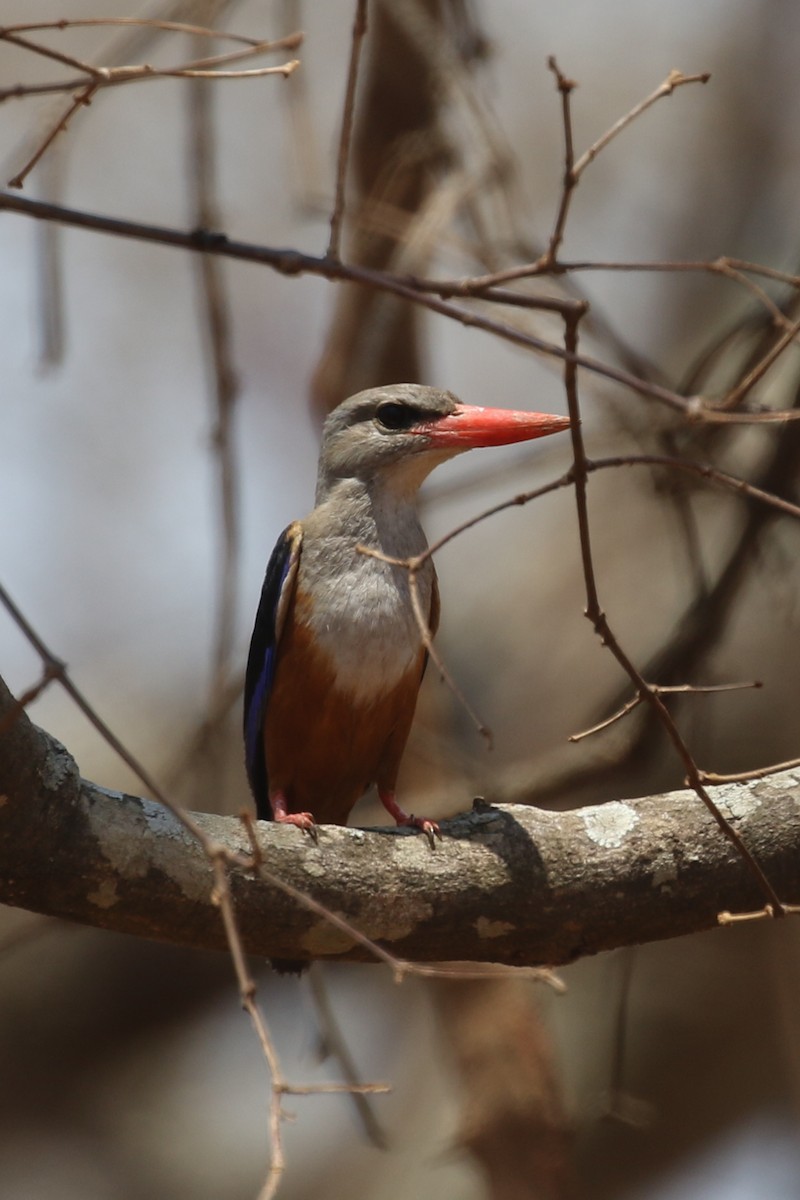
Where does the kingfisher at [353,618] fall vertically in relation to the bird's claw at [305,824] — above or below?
above

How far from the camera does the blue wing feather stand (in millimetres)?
3961

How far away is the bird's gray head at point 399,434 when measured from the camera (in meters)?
4.02

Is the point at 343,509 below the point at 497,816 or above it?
above

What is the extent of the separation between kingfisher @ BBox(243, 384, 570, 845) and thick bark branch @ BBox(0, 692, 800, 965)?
2.34ft

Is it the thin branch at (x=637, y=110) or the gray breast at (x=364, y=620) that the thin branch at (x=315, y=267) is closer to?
the thin branch at (x=637, y=110)

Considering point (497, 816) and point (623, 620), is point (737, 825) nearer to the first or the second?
point (497, 816)

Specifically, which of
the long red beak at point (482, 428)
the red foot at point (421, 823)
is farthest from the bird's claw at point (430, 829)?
the long red beak at point (482, 428)

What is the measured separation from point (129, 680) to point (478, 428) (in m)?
4.33

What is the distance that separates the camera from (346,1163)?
23.4ft

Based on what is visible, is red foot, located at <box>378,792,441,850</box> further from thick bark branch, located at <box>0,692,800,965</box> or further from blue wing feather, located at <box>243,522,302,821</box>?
blue wing feather, located at <box>243,522,302,821</box>

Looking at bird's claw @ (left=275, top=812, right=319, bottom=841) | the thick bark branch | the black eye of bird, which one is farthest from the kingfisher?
the thick bark branch

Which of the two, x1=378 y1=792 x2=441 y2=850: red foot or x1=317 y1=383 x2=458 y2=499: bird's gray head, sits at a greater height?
x1=317 y1=383 x2=458 y2=499: bird's gray head

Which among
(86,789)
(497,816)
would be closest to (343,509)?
(497,816)

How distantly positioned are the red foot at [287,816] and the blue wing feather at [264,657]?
0.35 feet
